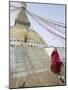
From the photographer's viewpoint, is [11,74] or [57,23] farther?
[57,23]

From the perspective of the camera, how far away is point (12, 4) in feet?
6.08

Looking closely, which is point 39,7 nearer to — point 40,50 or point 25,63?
point 40,50

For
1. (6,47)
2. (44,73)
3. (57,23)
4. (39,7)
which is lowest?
(44,73)

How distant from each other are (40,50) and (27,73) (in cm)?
24

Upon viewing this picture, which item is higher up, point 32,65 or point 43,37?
point 43,37

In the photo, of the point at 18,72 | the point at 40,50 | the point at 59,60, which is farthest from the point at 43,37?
the point at 18,72

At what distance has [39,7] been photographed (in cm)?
191

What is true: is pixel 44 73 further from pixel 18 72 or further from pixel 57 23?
pixel 57 23

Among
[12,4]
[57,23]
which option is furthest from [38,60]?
[12,4]

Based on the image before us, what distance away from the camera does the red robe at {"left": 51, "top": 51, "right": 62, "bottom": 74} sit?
1.93m

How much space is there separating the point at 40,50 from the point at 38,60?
0.31 ft

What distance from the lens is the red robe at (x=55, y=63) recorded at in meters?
1.93

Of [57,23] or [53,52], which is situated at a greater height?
[57,23]

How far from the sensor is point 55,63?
1.93m
